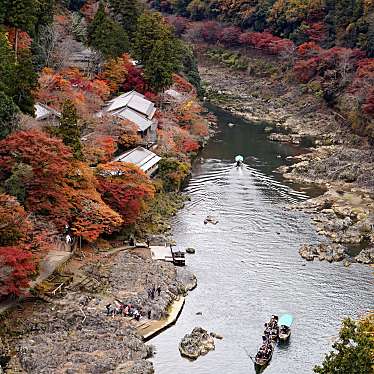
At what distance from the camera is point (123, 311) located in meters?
32.2

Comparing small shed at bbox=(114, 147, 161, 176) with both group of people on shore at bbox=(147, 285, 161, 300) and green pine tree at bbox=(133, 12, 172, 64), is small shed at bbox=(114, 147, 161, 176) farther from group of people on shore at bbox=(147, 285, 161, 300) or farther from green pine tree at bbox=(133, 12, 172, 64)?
green pine tree at bbox=(133, 12, 172, 64)

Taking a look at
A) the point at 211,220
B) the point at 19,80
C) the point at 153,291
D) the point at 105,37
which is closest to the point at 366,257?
A: the point at 211,220

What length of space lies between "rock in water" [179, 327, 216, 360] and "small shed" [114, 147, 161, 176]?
59.4 ft

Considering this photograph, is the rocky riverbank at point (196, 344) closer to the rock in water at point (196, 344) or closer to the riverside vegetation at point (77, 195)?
the rock in water at point (196, 344)

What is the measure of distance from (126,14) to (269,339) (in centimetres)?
4751

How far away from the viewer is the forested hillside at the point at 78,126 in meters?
33.8

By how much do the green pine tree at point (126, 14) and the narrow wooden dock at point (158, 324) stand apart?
42674 mm

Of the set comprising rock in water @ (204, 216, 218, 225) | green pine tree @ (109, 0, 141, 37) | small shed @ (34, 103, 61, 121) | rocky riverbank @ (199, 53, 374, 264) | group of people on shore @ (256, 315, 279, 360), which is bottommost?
rocky riverbank @ (199, 53, 374, 264)

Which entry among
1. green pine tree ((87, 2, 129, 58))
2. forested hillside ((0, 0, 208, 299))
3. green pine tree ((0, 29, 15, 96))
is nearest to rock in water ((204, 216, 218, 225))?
forested hillside ((0, 0, 208, 299))

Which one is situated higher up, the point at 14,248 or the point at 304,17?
the point at 14,248

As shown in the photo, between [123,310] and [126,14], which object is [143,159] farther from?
[126,14]

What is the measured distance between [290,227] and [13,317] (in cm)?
2178

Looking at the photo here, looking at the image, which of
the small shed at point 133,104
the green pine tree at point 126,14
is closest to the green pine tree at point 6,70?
the small shed at point 133,104

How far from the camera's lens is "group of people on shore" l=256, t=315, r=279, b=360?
98.7ft
